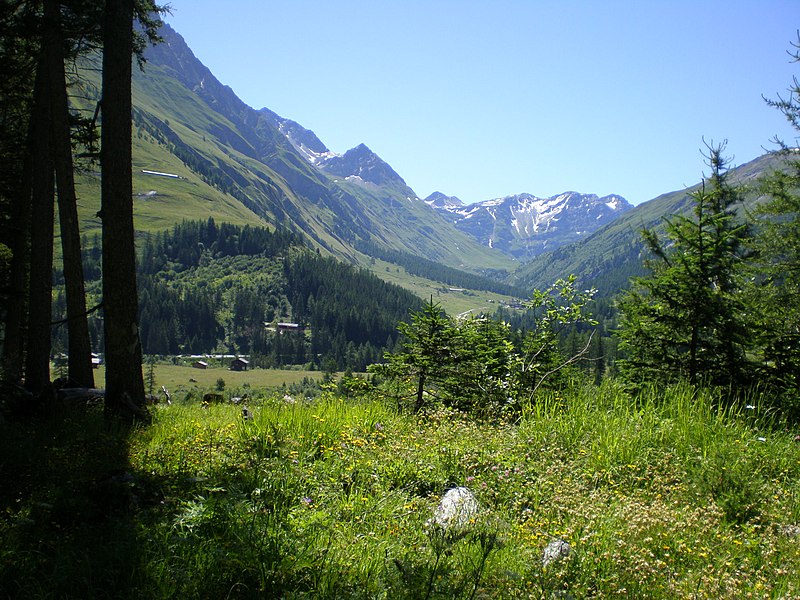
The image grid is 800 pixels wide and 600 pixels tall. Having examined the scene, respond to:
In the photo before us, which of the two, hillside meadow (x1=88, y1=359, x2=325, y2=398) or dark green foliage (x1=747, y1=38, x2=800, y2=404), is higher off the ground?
dark green foliage (x1=747, y1=38, x2=800, y2=404)

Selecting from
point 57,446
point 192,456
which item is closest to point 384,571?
point 192,456

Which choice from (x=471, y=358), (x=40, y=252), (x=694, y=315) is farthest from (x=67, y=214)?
(x=694, y=315)

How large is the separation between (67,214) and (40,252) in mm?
1704

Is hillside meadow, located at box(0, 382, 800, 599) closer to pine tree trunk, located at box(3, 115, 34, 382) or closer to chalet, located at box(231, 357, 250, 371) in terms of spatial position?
pine tree trunk, located at box(3, 115, 34, 382)

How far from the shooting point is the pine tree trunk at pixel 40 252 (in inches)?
463

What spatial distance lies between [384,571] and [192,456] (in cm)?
335

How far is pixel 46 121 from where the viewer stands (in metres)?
12.5

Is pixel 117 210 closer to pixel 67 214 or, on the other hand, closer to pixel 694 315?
pixel 67 214

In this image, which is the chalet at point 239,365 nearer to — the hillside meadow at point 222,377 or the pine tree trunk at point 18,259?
the hillside meadow at point 222,377

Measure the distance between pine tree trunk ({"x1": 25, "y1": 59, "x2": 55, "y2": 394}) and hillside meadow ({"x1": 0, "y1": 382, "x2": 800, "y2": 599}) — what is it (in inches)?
196

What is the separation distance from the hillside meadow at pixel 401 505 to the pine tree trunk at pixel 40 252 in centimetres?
497

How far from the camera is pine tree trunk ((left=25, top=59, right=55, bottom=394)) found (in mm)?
11750

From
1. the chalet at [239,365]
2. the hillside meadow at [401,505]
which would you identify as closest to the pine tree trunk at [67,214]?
the hillside meadow at [401,505]

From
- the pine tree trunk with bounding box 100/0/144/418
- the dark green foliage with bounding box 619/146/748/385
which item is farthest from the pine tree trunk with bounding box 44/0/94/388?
the dark green foliage with bounding box 619/146/748/385
